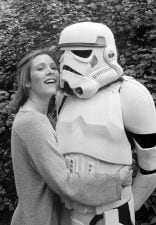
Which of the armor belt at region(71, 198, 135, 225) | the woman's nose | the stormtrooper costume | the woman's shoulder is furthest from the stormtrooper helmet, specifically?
the armor belt at region(71, 198, 135, 225)

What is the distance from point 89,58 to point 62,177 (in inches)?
25.6

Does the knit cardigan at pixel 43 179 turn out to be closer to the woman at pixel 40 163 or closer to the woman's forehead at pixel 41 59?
the woman at pixel 40 163

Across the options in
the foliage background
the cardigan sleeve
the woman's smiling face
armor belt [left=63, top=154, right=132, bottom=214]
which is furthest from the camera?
the foliage background

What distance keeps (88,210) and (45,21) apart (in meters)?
3.21

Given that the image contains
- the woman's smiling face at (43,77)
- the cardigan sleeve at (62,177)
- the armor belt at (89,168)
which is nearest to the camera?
the cardigan sleeve at (62,177)

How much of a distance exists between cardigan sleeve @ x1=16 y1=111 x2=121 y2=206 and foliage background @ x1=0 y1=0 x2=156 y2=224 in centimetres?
166

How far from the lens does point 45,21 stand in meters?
4.97

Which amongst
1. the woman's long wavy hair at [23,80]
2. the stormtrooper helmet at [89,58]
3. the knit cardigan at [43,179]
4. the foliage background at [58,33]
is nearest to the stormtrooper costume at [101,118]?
the stormtrooper helmet at [89,58]

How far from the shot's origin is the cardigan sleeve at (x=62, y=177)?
6.89ft

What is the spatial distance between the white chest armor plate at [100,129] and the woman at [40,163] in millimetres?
99

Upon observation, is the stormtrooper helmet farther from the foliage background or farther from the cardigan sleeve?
the foliage background

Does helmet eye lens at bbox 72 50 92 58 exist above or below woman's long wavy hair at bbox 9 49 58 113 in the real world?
above

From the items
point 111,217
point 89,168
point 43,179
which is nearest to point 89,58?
point 89,168

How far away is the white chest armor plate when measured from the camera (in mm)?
2184
